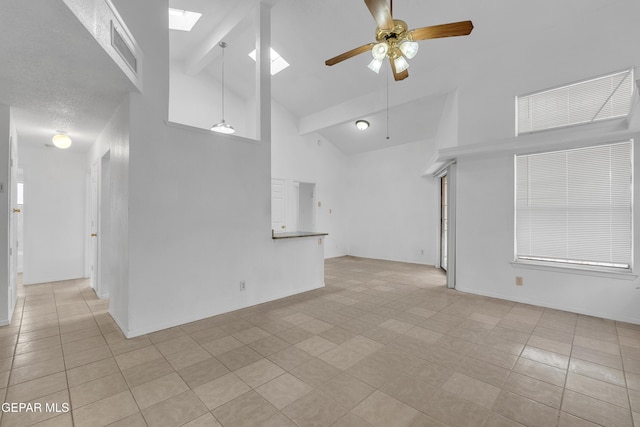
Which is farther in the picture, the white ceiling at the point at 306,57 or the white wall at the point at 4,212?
the white wall at the point at 4,212

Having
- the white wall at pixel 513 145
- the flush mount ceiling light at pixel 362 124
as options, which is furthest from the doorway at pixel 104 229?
the white wall at pixel 513 145

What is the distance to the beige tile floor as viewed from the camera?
5.73 feet

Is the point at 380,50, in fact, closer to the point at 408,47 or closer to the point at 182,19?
the point at 408,47

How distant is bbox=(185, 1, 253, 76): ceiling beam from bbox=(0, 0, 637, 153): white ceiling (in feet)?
0.06

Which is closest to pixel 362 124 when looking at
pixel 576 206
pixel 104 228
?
pixel 576 206

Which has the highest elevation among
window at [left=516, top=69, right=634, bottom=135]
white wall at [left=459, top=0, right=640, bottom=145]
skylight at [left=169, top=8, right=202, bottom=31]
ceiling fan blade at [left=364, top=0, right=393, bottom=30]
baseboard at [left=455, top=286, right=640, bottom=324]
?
skylight at [left=169, top=8, right=202, bottom=31]

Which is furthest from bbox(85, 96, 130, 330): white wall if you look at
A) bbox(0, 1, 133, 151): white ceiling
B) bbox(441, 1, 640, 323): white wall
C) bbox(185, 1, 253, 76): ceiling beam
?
bbox(441, 1, 640, 323): white wall

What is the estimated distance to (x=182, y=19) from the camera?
4.89 meters

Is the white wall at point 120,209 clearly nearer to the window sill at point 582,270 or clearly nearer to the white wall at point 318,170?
Answer: the white wall at point 318,170

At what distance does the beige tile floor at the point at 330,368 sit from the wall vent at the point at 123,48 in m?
2.70

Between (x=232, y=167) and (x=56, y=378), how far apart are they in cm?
258

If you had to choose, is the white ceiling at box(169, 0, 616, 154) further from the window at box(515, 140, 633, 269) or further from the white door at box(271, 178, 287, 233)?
the white door at box(271, 178, 287, 233)

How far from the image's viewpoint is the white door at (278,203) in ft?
23.5

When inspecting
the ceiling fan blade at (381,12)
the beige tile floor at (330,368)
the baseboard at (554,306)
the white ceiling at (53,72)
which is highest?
the ceiling fan blade at (381,12)
